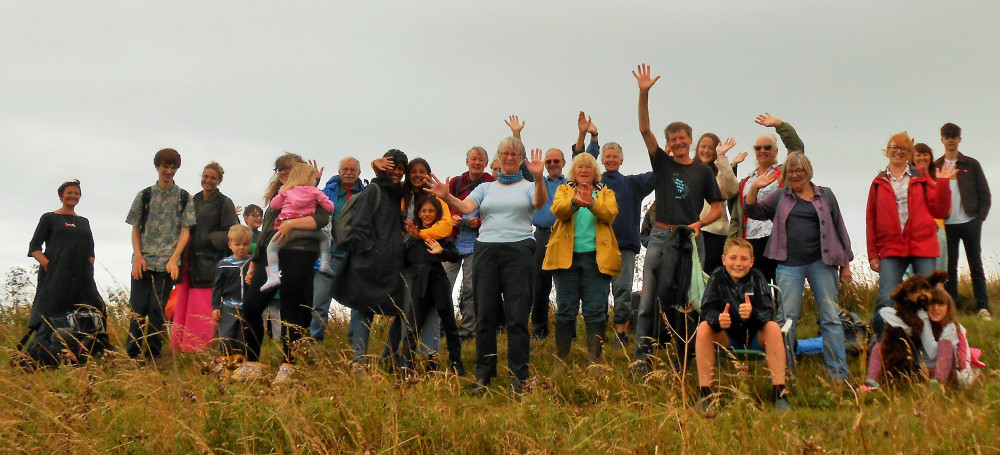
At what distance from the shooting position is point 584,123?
9.02 metres

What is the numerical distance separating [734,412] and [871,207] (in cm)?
335

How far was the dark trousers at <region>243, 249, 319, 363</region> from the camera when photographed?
22.9 ft

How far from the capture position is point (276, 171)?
28.6 feet

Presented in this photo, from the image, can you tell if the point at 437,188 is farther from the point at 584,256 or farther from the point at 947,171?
the point at 947,171

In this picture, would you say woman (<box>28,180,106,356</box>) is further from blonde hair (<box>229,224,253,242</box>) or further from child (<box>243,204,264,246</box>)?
blonde hair (<box>229,224,253,242</box>)

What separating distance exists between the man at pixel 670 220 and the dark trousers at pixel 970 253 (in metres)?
3.47

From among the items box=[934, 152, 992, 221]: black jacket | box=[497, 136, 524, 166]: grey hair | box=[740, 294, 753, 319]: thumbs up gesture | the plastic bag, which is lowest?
box=[740, 294, 753, 319]: thumbs up gesture

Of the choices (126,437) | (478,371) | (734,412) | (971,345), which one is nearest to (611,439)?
(734,412)

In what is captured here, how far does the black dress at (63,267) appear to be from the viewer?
871 centimetres

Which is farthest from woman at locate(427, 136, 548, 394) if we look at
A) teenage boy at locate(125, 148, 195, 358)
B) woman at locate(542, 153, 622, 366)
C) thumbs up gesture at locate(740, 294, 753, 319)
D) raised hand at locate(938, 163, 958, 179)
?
raised hand at locate(938, 163, 958, 179)

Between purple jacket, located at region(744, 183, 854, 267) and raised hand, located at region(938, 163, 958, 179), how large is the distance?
88.5 inches

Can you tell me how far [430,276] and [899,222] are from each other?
417cm

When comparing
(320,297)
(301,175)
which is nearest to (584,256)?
(301,175)

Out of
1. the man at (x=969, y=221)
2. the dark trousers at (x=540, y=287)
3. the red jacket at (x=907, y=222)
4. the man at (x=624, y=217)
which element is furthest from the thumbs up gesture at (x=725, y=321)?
the man at (x=969, y=221)
